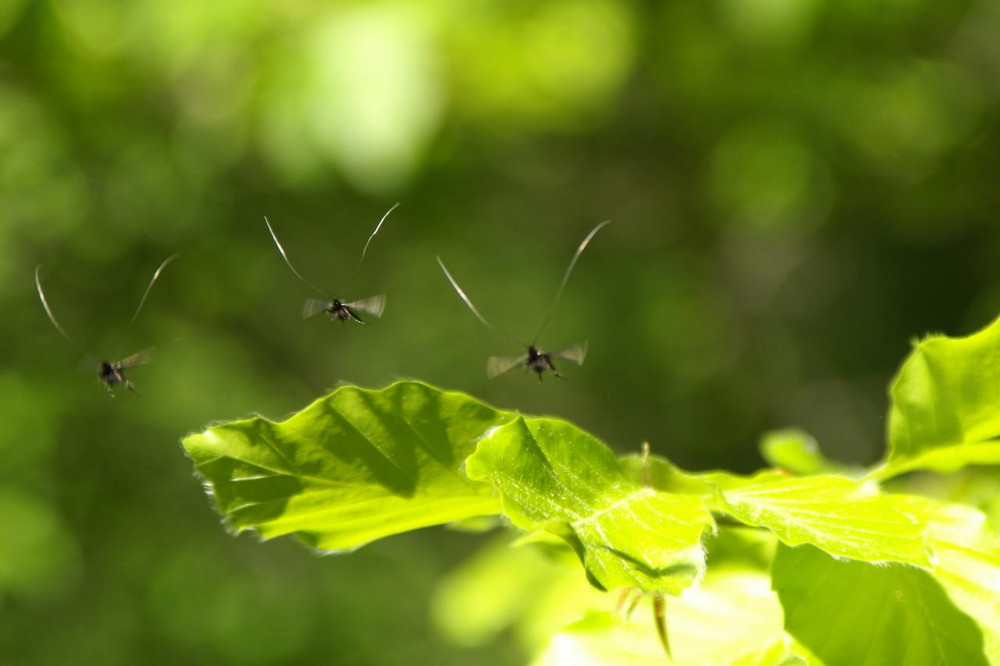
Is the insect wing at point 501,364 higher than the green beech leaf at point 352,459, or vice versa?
the insect wing at point 501,364

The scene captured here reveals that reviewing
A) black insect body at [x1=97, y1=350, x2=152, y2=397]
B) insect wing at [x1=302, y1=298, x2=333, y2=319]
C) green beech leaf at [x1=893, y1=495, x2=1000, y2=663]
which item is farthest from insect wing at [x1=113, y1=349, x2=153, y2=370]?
green beech leaf at [x1=893, y1=495, x2=1000, y2=663]

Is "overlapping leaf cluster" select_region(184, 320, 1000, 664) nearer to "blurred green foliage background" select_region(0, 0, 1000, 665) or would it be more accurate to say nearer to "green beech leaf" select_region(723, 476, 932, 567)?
"green beech leaf" select_region(723, 476, 932, 567)

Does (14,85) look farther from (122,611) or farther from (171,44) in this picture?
(122,611)

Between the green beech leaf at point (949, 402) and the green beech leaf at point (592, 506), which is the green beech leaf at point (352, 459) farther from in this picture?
the green beech leaf at point (949, 402)

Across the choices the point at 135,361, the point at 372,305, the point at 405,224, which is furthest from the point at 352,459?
the point at 405,224

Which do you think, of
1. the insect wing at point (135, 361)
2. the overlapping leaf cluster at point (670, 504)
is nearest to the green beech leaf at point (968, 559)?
the overlapping leaf cluster at point (670, 504)

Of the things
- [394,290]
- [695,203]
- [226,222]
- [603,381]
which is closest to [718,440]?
[603,381]

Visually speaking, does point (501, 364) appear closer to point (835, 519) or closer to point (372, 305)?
point (372, 305)
